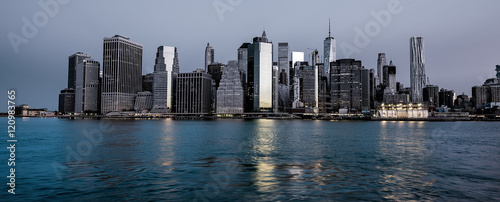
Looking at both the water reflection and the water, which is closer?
the water

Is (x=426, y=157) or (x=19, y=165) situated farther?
(x=426, y=157)

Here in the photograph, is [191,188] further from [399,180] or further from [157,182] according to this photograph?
[399,180]

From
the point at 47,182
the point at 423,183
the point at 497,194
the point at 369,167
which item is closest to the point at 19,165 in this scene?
the point at 47,182

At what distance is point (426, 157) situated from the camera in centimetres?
5072

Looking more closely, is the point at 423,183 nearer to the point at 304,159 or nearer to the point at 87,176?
the point at 304,159

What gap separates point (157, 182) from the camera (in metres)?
31.3

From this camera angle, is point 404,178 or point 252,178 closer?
point 252,178

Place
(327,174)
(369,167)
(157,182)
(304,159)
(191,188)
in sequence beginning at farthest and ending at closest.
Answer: (304,159) → (369,167) → (327,174) → (157,182) → (191,188)

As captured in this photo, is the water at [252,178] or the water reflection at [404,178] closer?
the water at [252,178]

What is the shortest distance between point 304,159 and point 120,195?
1102 inches

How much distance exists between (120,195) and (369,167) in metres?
28.4

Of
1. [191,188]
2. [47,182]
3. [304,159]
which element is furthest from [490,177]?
[47,182]

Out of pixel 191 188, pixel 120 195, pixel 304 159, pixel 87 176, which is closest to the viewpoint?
pixel 120 195

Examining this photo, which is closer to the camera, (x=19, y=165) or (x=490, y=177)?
(x=490, y=177)
